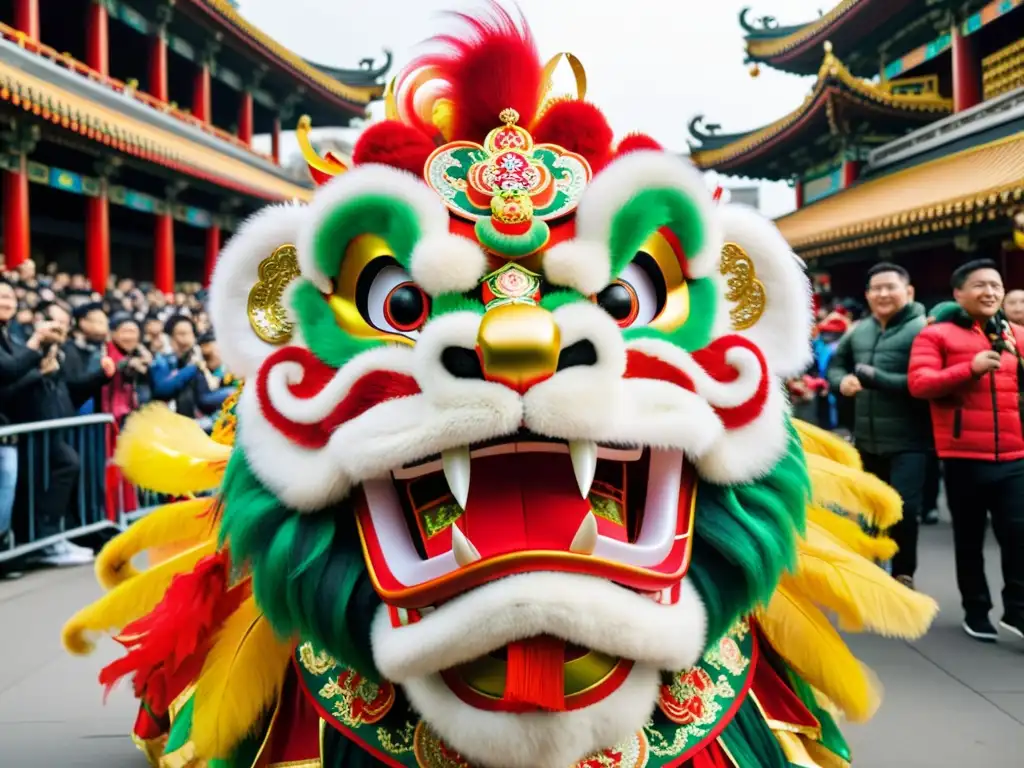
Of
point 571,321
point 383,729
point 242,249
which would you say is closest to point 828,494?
point 571,321

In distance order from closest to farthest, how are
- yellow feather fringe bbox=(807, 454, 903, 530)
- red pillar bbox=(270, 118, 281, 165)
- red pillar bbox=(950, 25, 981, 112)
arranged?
yellow feather fringe bbox=(807, 454, 903, 530) → red pillar bbox=(950, 25, 981, 112) → red pillar bbox=(270, 118, 281, 165)

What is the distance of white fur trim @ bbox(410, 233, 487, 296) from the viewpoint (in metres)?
1.38

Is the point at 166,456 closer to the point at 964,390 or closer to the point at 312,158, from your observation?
the point at 312,158

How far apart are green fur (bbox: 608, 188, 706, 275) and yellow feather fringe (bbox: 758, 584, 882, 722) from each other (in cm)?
71

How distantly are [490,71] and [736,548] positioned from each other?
87 cm

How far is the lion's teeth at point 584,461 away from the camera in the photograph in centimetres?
125

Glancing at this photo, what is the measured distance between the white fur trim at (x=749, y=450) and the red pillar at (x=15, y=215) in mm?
10986

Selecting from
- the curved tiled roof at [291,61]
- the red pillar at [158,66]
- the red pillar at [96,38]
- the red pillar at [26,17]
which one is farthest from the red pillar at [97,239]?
the curved tiled roof at [291,61]

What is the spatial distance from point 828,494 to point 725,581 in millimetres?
564

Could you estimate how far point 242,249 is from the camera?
1.59 m

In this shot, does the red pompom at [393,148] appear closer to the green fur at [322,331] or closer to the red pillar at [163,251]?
the green fur at [322,331]

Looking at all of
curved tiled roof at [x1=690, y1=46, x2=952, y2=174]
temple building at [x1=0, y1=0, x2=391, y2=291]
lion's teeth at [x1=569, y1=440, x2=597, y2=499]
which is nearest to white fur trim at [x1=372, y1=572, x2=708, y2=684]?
lion's teeth at [x1=569, y1=440, x2=597, y2=499]

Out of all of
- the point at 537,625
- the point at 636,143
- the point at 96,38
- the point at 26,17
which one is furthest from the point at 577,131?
the point at 96,38

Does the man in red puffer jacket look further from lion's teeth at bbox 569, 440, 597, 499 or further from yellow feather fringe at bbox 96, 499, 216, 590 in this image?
yellow feather fringe at bbox 96, 499, 216, 590
